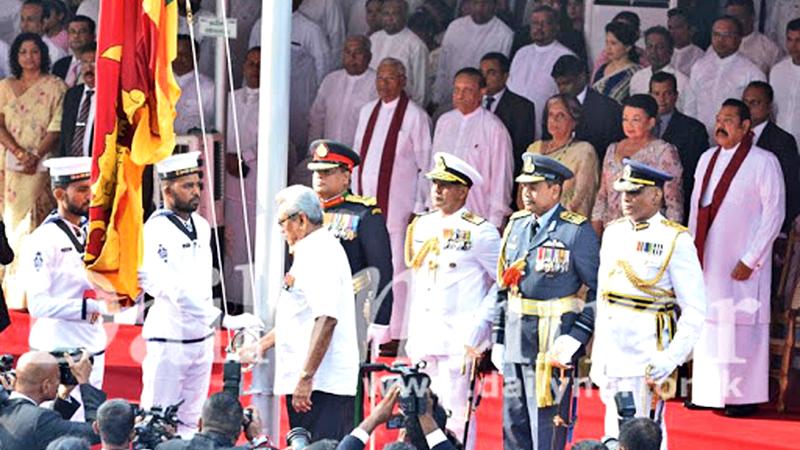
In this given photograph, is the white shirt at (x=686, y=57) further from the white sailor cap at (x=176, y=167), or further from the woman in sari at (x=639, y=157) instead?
the white sailor cap at (x=176, y=167)

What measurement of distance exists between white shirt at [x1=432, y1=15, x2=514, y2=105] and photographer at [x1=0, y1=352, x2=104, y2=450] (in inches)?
197

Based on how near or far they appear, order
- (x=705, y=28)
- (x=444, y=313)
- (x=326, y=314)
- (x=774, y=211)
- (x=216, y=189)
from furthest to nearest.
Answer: (x=216, y=189)
(x=705, y=28)
(x=774, y=211)
(x=444, y=313)
(x=326, y=314)

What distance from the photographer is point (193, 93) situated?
1519 cm

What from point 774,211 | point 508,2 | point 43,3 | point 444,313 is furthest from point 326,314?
point 43,3

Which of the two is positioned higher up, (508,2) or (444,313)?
(508,2)

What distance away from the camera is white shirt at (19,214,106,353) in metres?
11.7

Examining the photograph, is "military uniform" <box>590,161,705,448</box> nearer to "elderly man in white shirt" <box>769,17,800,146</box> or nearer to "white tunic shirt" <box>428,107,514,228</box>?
"elderly man in white shirt" <box>769,17,800,146</box>

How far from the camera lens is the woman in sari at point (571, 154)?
13.4 metres

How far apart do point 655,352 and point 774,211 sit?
2.30 m

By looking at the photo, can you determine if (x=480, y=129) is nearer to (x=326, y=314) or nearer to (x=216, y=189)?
(x=216, y=189)

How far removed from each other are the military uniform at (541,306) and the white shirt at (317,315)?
0.96 metres

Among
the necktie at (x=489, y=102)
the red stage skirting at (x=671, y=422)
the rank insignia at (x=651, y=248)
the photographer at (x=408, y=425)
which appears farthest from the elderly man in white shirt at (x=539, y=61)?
the photographer at (x=408, y=425)

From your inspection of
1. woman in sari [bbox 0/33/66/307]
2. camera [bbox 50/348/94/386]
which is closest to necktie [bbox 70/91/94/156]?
woman in sari [bbox 0/33/66/307]

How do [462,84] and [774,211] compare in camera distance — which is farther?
[462,84]
